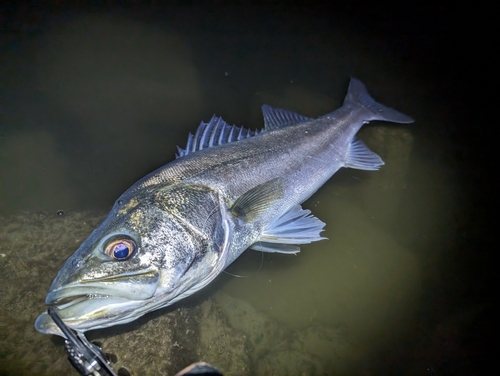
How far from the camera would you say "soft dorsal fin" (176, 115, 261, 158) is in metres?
2.35

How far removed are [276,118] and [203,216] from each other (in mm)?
1524

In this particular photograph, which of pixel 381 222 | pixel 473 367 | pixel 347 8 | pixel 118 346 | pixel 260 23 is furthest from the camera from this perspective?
pixel 347 8

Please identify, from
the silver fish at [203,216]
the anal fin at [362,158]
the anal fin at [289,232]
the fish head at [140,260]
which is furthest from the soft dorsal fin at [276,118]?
the fish head at [140,260]

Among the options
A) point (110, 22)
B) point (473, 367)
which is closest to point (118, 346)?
point (473, 367)

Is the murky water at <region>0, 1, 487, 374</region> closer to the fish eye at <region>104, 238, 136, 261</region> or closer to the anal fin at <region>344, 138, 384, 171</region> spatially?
the anal fin at <region>344, 138, 384, 171</region>

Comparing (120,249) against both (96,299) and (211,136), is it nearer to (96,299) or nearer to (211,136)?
(96,299)

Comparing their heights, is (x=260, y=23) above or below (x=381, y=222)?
above

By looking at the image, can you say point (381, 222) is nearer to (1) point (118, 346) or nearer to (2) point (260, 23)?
(1) point (118, 346)

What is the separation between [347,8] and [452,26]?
5.34ft

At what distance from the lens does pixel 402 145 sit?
331cm

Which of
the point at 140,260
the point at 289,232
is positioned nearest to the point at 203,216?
the point at 140,260

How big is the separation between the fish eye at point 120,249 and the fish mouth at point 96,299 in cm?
11

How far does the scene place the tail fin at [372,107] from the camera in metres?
3.24

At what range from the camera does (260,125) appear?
10.5 ft
